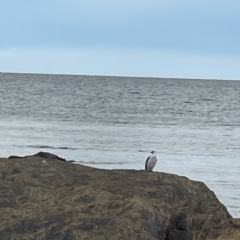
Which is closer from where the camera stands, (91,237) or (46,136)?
(91,237)

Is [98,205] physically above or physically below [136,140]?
above

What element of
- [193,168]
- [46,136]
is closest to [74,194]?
[193,168]

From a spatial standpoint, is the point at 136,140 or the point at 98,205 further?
the point at 136,140

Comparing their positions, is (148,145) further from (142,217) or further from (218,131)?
(142,217)

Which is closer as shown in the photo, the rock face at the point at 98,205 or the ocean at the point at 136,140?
the rock face at the point at 98,205

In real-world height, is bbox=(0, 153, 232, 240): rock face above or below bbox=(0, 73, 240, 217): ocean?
above

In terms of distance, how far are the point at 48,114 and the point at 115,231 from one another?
44.6 metres

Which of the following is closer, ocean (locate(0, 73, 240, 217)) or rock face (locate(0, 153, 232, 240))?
rock face (locate(0, 153, 232, 240))

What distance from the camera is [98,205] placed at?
764 cm

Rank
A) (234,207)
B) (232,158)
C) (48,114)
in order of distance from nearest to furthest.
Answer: (234,207) → (232,158) → (48,114)

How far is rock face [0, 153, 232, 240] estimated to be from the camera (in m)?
7.29

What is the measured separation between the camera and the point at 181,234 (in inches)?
308

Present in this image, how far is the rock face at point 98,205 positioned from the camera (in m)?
7.29

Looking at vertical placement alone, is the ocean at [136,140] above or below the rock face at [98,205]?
below
